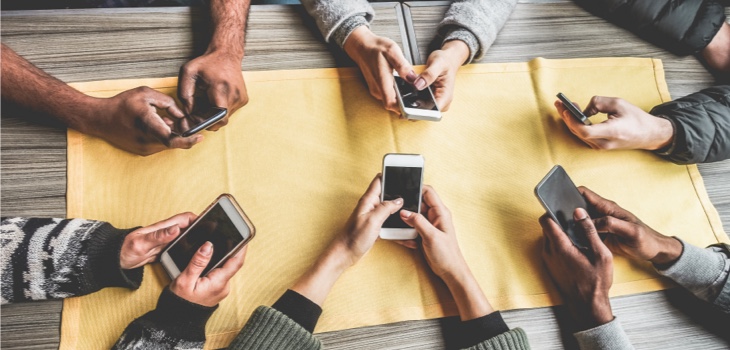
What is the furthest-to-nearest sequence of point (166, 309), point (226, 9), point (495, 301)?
point (226, 9) < point (495, 301) < point (166, 309)

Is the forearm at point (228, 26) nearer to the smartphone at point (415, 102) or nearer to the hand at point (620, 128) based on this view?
the smartphone at point (415, 102)

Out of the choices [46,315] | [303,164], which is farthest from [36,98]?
[303,164]

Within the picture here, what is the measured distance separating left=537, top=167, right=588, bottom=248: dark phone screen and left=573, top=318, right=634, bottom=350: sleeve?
0.15 m

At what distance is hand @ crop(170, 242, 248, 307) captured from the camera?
0.72 m

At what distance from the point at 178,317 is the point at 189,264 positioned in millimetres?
86

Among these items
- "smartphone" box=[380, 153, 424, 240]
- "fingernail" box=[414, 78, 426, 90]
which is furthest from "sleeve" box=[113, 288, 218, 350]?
"fingernail" box=[414, 78, 426, 90]

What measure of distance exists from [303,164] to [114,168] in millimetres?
355

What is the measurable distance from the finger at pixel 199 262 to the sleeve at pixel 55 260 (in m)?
0.11

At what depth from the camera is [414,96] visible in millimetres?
909

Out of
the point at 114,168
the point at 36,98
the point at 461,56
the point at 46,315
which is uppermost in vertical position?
the point at 461,56

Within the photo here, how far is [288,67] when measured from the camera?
951 mm

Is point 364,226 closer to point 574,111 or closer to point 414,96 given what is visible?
point 414,96

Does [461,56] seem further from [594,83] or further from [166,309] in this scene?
[166,309]

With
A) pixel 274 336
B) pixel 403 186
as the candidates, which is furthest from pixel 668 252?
pixel 274 336
